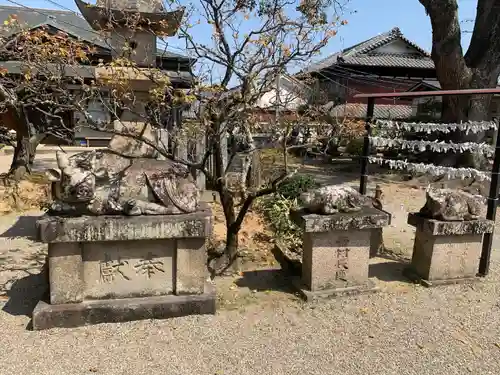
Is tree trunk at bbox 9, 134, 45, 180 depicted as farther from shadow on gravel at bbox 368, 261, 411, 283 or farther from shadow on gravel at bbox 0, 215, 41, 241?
shadow on gravel at bbox 368, 261, 411, 283

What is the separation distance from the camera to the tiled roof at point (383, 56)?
24.8m

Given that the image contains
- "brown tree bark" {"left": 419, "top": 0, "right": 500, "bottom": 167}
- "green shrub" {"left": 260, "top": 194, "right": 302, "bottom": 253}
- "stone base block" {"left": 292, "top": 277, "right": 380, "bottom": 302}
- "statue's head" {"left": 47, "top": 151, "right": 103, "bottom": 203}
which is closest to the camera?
"statue's head" {"left": 47, "top": 151, "right": 103, "bottom": 203}

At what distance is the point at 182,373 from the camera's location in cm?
335

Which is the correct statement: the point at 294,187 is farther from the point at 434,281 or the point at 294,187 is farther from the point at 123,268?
the point at 123,268

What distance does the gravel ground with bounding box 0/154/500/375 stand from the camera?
3479 millimetres

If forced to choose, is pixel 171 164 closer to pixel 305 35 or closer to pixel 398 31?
pixel 305 35

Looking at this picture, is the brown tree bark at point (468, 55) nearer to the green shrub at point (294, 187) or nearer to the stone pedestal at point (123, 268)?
the green shrub at point (294, 187)

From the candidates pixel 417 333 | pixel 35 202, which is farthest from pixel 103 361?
pixel 35 202

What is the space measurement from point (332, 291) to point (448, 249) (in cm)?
169

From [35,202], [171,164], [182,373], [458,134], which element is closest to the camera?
[182,373]

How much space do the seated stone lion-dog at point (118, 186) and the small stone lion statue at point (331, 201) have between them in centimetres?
130

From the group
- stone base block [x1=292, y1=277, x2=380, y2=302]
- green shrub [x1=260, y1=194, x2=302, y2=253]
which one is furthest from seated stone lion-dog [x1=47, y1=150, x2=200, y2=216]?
green shrub [x1=260, y1=194, x2=302, y2=253]

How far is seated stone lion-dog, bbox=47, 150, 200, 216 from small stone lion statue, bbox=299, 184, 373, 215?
1.30 metres

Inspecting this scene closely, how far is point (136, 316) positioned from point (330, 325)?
199cm
